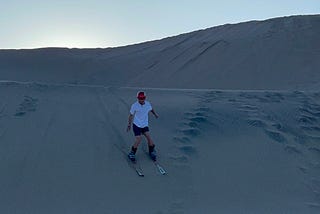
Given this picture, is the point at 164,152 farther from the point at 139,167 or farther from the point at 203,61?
the point at 203,61

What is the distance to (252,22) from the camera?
28.2m

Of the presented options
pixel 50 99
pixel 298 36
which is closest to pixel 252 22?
pixel 298 36

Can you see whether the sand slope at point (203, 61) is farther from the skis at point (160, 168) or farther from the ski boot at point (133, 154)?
the ski boot at point (133, 154)

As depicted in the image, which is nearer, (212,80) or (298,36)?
(212,80)

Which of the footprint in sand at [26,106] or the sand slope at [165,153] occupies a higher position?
the footprint in sand at [26,106]

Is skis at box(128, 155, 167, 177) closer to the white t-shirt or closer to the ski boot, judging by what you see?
the ski boot

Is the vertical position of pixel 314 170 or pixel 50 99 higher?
pixel 50 99

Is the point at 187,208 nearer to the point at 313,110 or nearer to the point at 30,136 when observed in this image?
the point at 30,136

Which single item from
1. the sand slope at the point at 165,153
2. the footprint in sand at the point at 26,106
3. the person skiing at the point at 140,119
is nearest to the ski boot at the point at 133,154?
the person skiing at the point at 140,119

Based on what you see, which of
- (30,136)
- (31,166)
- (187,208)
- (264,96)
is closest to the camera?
(187,208)

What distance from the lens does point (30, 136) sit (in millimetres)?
11305

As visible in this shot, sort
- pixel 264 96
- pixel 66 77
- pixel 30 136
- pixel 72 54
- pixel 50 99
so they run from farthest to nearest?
1. pixel 72 54
2. pixel 66 77
3. pixel 264 96
4. pixel 50 99
5. pixel 30 136

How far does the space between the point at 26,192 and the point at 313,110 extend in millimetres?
6396

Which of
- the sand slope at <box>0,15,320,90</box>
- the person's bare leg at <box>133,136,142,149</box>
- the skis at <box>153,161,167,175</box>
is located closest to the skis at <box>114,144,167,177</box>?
the skis at <box>153,161,167,175</box>
